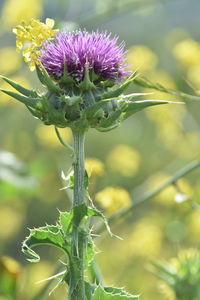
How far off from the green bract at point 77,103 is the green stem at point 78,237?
0.07m

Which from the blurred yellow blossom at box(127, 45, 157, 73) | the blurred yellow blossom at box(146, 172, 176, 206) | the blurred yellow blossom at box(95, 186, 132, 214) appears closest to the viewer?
the blurred yellow blossom at box(95, 186, 132, 214)

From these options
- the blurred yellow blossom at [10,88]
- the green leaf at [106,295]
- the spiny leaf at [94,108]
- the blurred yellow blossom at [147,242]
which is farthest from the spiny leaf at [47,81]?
the blurred yellow blossom at [147,242]

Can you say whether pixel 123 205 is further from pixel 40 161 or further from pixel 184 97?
pixel 40 161

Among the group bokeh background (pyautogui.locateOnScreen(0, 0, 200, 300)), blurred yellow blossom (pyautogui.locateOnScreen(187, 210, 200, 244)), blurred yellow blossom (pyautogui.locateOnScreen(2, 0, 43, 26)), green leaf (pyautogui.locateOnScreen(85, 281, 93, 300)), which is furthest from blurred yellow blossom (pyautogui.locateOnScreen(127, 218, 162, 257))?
green leaf (pyautogui.locateOnScreen(85, 281, 93, 300))

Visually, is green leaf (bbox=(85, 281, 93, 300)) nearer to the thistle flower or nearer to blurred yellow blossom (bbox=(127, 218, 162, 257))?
the thistle flower

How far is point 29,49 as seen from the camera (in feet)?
6.93

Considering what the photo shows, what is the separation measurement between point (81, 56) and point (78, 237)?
0.53 metres

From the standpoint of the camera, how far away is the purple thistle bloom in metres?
2.11

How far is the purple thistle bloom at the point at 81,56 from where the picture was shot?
6.92 feet

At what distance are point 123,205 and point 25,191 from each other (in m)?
1.21

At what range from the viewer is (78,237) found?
6.83 ft

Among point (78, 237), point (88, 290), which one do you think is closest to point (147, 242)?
point (88, 290)

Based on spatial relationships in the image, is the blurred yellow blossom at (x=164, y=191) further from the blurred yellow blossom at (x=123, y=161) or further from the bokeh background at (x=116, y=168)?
the blurred yellow blossom at (x=123, y=161)

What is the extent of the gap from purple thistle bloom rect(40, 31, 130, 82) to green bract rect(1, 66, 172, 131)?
38 millimetres
